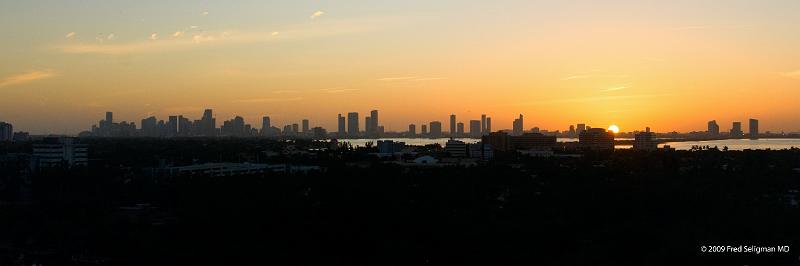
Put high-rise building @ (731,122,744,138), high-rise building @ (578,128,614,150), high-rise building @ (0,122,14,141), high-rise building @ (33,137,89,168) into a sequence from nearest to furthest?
high-rise building @ (33,137,89,168) → high-rise building @ (578,128,614,150) → high-rise building @ (0,122,14,141) → high-rise building @ (731,122,744,138)

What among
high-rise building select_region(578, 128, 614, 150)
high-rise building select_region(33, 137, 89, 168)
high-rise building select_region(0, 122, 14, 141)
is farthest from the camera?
high-rise building select_region(0, 122, 14, 141)

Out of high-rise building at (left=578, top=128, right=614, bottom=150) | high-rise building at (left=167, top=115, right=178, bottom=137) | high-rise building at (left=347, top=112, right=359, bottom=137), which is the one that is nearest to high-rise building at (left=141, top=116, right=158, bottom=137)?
high-rise building at (left=167, top=115, right=178, bottom=137)

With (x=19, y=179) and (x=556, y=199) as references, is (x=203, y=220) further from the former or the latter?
(x=19, y=179)

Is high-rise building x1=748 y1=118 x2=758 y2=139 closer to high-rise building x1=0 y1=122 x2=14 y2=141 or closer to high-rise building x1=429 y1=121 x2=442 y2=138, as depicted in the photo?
high-rise building x1=429 y1=121 x2=442 y2=138

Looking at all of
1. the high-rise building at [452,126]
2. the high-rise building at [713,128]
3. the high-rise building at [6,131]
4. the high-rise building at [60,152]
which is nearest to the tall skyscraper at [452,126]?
the high-rise building at [452,126]

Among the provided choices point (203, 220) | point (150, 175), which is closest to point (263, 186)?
point (203, 220)

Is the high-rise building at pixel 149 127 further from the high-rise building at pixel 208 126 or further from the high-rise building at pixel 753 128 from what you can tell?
the high-rise building at pixel 753 128

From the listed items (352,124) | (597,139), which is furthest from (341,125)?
(597,139)
